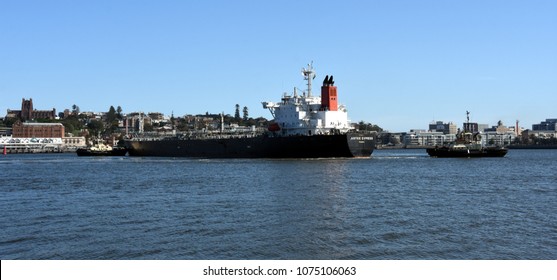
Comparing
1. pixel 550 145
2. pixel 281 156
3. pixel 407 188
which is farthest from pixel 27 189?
pixel 550 145

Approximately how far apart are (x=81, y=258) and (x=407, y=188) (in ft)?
60.5

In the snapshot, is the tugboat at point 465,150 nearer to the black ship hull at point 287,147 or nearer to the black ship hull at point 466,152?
the black ship hull at point 466,152

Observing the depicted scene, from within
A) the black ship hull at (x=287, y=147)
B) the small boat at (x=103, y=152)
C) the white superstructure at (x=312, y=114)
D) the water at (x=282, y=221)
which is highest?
the white superstructure at (x=312, y=114)

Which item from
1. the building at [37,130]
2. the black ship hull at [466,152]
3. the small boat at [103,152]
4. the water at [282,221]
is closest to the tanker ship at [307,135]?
the black ship hull at [466,152]

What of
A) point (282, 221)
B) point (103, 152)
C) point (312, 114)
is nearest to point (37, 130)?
point (103, 152)

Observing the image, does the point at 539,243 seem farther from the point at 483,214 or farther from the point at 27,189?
the point at 27,189

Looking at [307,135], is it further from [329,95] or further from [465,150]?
[465,150]

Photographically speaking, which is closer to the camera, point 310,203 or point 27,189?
point 310,203

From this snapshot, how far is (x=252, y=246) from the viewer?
49.0 ft

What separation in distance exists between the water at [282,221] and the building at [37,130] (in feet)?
523

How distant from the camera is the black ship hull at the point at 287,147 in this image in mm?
55344

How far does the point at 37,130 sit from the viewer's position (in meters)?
182

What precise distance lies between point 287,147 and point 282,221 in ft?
130

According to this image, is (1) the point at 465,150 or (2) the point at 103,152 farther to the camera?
(2) the point at 103,152
